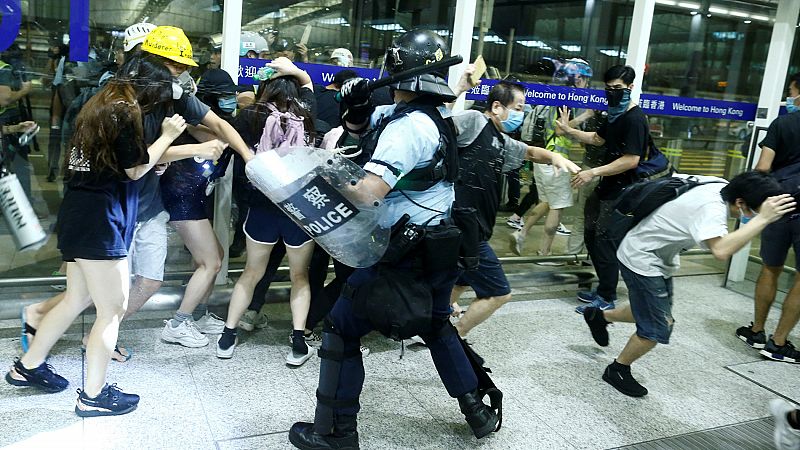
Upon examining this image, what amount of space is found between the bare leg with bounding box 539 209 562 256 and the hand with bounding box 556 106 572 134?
2.69ft

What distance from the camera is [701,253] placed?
277 inches

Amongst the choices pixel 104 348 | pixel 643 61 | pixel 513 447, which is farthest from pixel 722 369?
pixel 104 348

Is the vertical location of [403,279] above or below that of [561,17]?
below

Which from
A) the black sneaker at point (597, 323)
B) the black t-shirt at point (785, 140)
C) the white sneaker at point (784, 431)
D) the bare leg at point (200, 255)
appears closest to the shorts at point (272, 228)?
the bare leg at point (200, 255)

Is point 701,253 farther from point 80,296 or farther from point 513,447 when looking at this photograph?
point 80,296

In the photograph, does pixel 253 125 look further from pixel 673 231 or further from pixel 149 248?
pixel 673 231

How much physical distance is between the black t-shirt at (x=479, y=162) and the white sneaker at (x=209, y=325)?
172cm

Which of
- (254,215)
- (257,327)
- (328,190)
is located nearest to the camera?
(328,190)

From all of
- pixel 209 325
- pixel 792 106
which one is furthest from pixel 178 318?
pixel 792 106

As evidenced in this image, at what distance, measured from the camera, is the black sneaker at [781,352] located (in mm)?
4730

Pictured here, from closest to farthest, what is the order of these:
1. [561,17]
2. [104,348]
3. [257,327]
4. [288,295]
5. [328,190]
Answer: [328,190]
[104,348]
[257,327]
[288,295]
[561,17]

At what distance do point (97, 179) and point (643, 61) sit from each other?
180 inches

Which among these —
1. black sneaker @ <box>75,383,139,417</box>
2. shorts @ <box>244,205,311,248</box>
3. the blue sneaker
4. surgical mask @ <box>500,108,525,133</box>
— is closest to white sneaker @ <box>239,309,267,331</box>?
shorts @ <box>244,205,311,248</box>

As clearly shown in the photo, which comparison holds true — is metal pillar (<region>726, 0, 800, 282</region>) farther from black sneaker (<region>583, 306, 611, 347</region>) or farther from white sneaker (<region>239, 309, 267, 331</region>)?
white sneaker (<region>239, 309, 267, 331</region>)
